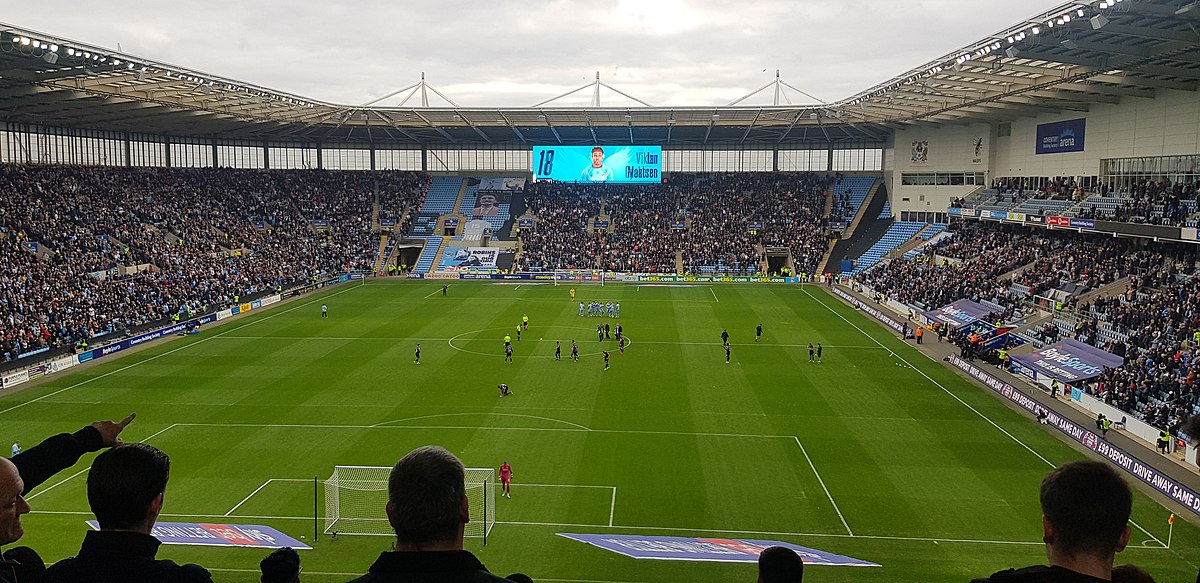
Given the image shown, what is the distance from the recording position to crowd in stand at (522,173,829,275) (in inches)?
3110

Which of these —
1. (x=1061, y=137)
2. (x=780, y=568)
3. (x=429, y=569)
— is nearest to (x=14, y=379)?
(x=780, y=568)

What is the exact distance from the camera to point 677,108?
75938 mm

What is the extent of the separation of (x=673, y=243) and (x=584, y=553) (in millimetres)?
64975

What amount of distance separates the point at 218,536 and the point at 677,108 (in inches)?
2480

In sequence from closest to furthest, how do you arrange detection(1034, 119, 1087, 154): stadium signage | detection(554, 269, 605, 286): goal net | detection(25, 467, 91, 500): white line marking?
1. detection(25, 467, 91, 500): white line marking
2. detection(1034, 119, 1087, 154): stadium signage
3. detection(554, 269, 605, 286): goal net

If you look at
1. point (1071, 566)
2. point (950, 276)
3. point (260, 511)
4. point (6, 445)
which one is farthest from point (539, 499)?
point (950, 276)

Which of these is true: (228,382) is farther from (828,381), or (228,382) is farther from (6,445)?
(828,381)

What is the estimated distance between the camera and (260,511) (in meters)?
20.8

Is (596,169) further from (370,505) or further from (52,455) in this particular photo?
(52,455)

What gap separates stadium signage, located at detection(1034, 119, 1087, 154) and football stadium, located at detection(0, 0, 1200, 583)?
13.2 inches

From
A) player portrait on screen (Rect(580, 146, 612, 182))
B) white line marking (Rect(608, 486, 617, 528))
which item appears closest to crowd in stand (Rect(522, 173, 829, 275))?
player portrait on screen (Rect(580, 146, 612, 182))

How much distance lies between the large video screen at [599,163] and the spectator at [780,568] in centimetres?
8199

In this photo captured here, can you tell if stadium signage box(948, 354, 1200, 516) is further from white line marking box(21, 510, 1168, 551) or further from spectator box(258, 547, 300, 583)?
spectator box(258, 547, 300, 583)

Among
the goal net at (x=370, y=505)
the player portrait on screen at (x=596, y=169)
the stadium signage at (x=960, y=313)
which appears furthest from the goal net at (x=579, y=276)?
the goal net at (x=370, y=505)
